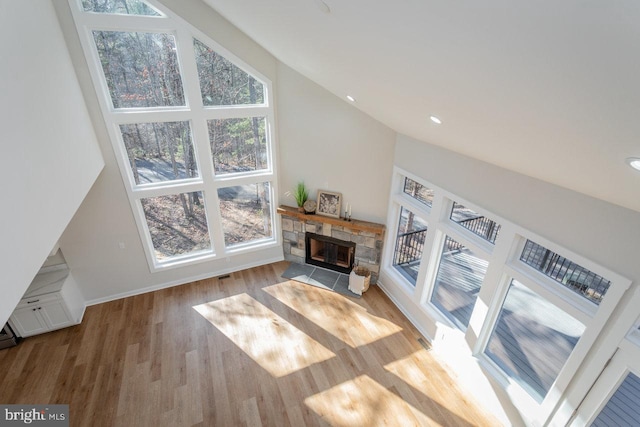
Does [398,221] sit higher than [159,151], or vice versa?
[159,151]

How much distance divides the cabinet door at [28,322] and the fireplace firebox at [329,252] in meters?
4.31

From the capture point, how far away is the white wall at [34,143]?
2281mm

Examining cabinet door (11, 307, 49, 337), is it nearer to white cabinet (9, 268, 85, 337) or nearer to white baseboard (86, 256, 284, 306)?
white cabinet (9, 268, 85, 337)

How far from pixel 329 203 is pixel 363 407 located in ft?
10.5

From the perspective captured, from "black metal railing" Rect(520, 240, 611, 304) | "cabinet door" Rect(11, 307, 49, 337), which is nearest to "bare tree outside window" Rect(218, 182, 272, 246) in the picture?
"cabinet door" Rect(11, 307, 49, 337)

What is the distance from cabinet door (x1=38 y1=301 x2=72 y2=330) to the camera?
14.9 feet

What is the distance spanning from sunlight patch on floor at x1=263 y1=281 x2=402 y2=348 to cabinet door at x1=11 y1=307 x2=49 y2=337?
11.0 feet

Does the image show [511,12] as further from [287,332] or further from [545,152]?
[287,332]

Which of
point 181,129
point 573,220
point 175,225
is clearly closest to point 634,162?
point 573,220

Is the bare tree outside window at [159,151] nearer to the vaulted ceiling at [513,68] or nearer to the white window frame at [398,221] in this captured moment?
the vaulted ceiling at [513,68]

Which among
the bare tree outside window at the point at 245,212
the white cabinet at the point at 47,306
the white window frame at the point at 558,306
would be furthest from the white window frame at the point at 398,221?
the white cabinet at the point at 47,306

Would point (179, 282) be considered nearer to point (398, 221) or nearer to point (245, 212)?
point (245, 212)

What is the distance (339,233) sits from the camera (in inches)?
227

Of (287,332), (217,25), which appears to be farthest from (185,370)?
(217,25)
